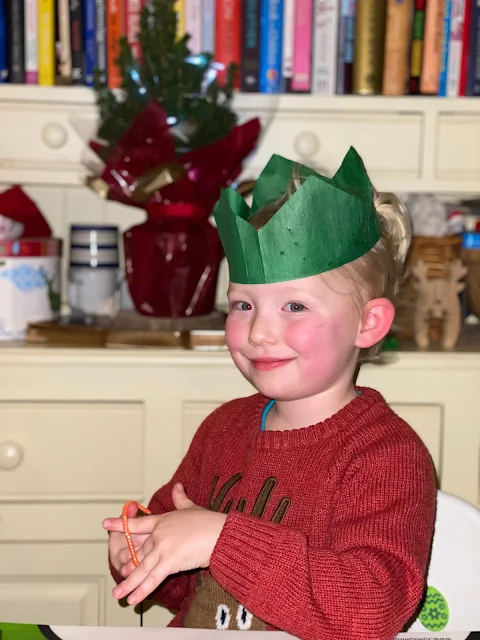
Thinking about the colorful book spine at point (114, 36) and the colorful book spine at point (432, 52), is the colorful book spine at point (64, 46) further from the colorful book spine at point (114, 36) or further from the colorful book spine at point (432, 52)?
the colorful book spine at point (432, 52)

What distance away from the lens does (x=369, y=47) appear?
5.02 feet

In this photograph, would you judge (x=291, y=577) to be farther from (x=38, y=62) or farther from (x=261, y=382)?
(x=38, y=62)

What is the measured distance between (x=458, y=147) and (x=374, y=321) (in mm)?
782

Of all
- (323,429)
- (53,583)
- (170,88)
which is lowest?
(53,583)

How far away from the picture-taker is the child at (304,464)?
698 millimetres

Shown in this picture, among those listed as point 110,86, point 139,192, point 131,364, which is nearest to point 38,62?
point 110,86

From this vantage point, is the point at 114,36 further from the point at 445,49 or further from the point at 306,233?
the point at 306,233

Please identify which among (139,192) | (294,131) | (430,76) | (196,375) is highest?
(430,76)

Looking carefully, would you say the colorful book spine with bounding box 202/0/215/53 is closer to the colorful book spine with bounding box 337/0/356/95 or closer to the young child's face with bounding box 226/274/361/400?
the colorful book spine with bounding box 337/0/356/95

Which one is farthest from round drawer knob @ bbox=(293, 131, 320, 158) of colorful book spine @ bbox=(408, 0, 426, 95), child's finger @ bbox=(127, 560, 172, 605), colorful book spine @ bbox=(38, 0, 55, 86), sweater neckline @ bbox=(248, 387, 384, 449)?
child's finger @ bbox=(127, 560, 172, 605)

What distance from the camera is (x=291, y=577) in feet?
2.28

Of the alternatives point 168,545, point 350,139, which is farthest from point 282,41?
point 168,545

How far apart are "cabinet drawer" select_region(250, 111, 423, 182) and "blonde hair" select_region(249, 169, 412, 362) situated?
0.58m

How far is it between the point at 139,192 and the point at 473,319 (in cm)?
80
